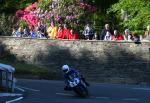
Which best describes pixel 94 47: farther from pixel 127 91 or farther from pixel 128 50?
pixel 127 91

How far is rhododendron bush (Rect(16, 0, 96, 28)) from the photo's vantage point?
4456 cm

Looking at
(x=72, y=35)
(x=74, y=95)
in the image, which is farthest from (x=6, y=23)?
(x=74, y=95)

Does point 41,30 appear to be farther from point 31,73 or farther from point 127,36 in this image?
point 127,36

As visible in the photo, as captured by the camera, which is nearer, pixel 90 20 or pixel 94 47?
pixel 94 47

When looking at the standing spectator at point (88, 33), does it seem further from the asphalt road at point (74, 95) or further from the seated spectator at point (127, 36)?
the asphalt road at point (74, 95)

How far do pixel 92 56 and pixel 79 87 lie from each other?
9886 millimetres

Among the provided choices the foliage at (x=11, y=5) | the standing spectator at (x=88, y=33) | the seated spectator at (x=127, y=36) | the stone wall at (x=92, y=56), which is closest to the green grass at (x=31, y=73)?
the stone wall at (x=92, y=56)

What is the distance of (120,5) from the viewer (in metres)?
43.3

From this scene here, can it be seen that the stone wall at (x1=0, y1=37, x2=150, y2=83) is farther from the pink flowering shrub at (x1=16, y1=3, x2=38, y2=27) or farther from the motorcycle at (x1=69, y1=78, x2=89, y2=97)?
the motorcycle at (x1=69, y1=78, x2=89, y2=97)

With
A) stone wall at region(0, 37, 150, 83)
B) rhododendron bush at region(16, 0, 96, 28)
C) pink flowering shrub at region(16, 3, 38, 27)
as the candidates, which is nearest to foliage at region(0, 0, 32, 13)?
pink flowering shrub at region(16, 3, 38, 27)

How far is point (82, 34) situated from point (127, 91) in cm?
1187

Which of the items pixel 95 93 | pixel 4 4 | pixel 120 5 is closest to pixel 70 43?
pixel 120 5

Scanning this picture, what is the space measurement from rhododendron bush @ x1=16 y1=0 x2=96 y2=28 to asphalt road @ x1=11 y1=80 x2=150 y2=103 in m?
10.3

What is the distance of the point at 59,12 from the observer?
45.0 metres
